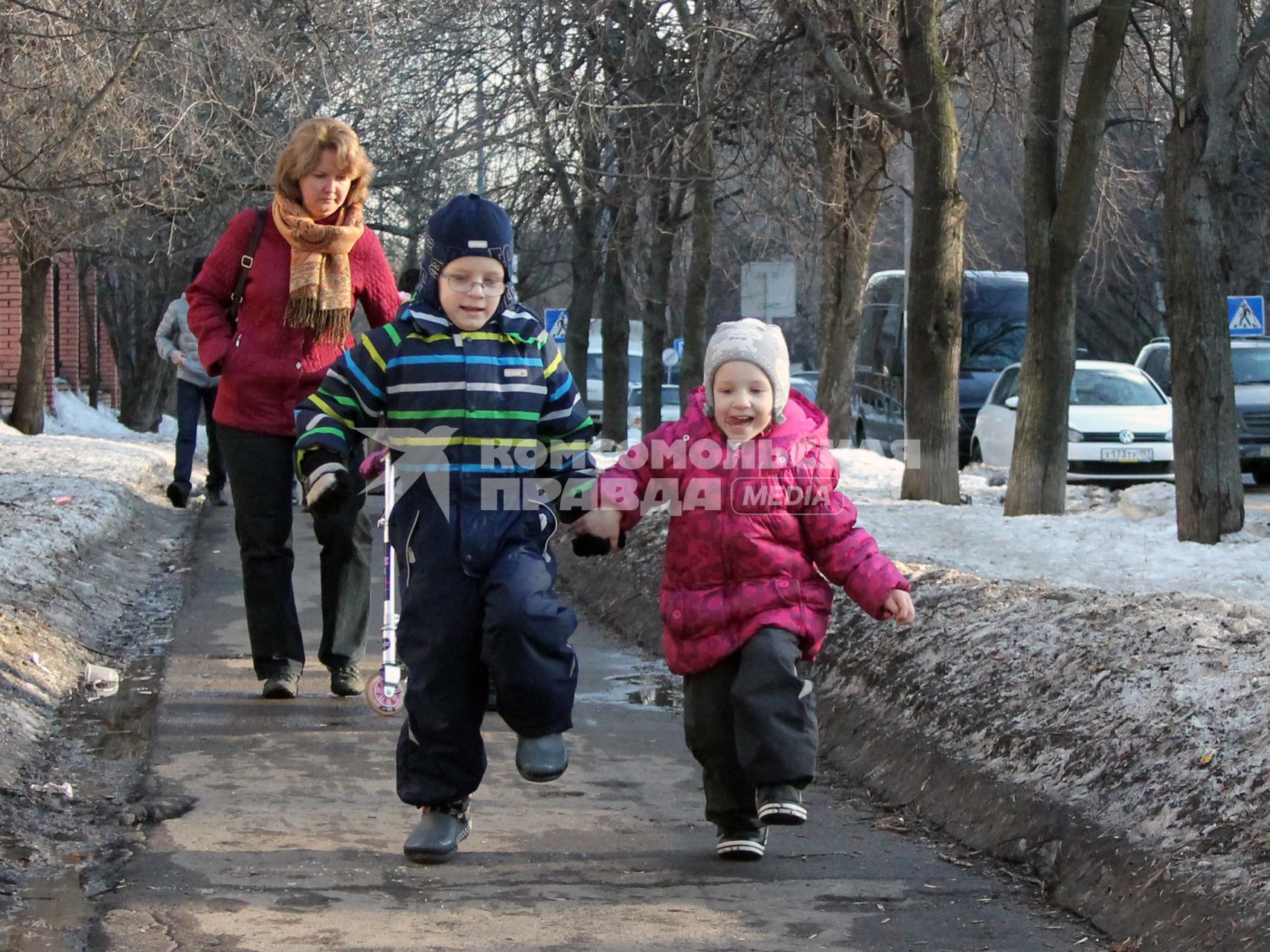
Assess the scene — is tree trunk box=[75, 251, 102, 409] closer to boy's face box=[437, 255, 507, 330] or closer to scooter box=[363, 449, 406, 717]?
scooter box=[363, 449, 406, 717]

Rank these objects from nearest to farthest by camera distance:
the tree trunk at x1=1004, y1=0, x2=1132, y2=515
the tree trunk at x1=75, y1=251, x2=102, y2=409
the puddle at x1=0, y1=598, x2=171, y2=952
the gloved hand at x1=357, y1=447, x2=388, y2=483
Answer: the puddle at x1=0, y1=598, x2=171, y2=952
the gloved hand at x1=357, y1=447, x2=388, y2=483
the tree trunk at x1=1004, y1=0, x2=1132, y2=515
the tree trunk at x1=75, y1=251, x2=102, y2=409

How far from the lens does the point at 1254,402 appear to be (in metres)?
20.8

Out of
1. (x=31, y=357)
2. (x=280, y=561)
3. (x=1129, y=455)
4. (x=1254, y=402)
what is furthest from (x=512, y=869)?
(x=31, y=357)

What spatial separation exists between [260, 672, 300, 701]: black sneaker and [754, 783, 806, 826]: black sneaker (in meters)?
2.61

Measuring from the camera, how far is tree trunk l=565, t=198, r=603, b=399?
26859mm

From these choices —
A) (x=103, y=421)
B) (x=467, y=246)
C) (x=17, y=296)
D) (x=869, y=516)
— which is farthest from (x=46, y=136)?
(x=103, y=421)

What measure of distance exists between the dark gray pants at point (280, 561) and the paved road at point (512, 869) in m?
0.39

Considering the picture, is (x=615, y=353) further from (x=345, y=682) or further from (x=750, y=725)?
(x=750, y=725)

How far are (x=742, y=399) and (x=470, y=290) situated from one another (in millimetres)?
775

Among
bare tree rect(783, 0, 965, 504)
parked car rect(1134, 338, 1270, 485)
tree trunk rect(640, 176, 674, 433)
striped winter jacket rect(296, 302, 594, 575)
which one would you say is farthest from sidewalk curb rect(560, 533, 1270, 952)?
tree trunk rect(640, 176, 674, 433)

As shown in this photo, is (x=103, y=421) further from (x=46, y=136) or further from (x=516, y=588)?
(x=516, y=588)

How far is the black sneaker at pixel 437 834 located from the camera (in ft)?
14.6

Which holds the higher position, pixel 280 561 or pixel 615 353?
pixel 615 353

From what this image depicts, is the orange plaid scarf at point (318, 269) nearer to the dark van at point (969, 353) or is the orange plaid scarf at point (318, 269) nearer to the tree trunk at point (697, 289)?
the tree trunk at point (697, 289)
